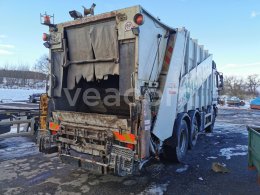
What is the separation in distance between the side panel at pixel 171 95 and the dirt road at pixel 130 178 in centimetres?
87

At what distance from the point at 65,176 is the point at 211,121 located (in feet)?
A: 22.6

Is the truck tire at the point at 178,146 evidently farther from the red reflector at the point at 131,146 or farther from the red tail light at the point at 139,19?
the red tail light at the point at 139,19

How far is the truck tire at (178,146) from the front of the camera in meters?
5.44

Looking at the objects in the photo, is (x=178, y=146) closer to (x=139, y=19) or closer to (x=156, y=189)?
(x=156, y=189)

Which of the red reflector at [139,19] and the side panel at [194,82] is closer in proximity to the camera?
the red reflector at [139,19]

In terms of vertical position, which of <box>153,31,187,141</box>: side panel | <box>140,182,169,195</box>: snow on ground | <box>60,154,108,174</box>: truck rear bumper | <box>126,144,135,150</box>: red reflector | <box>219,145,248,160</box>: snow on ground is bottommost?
<box>140,182,169,195</box>: snow on ground

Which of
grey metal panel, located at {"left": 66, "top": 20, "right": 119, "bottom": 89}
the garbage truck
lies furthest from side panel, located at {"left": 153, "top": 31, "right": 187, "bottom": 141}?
grey metal panel, located at {"left": 66, "top": 20, "right": 119, "bottom": 89}

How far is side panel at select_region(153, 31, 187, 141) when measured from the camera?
15.4ft

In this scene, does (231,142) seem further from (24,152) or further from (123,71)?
(24,152)

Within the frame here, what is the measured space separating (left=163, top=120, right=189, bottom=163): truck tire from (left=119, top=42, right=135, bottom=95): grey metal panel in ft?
5.73

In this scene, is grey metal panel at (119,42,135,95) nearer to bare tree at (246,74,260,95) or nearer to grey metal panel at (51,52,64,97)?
grey metal panel at (51,52,64,97)

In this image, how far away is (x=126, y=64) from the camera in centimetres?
434

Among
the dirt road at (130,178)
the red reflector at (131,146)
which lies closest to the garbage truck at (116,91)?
the red reflector at (131,146)

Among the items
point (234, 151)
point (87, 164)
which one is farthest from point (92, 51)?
point (234, 151)
